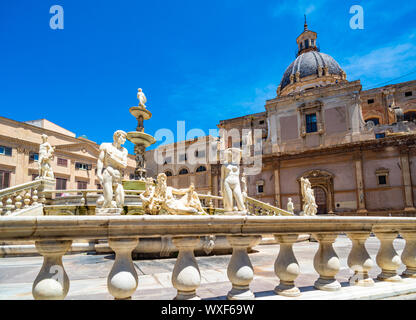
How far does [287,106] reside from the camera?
30.0 meters

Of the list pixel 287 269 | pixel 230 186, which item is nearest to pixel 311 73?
pixel 230 186

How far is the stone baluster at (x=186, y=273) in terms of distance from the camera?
215 centimetres

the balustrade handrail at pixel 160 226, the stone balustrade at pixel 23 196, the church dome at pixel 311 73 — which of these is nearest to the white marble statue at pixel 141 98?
the stone balustrade at pixel 23 196

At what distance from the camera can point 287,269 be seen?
249cm

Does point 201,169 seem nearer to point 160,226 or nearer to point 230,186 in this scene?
point 230,186

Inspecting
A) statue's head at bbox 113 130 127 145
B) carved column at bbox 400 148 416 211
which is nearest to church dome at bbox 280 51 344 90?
carved column at bbox 400 148 416 211

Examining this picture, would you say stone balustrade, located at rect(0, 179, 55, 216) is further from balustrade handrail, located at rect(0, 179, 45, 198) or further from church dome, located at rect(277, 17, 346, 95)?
church dome, located at rect(277, 17, 346, 95)

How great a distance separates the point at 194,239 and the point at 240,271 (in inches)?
20.1

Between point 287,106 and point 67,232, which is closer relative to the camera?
point 67,232

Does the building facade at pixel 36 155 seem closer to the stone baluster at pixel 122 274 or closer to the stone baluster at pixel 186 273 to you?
the stone baluster at pixel 122 274

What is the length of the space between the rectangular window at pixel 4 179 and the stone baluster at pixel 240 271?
1211 inches
